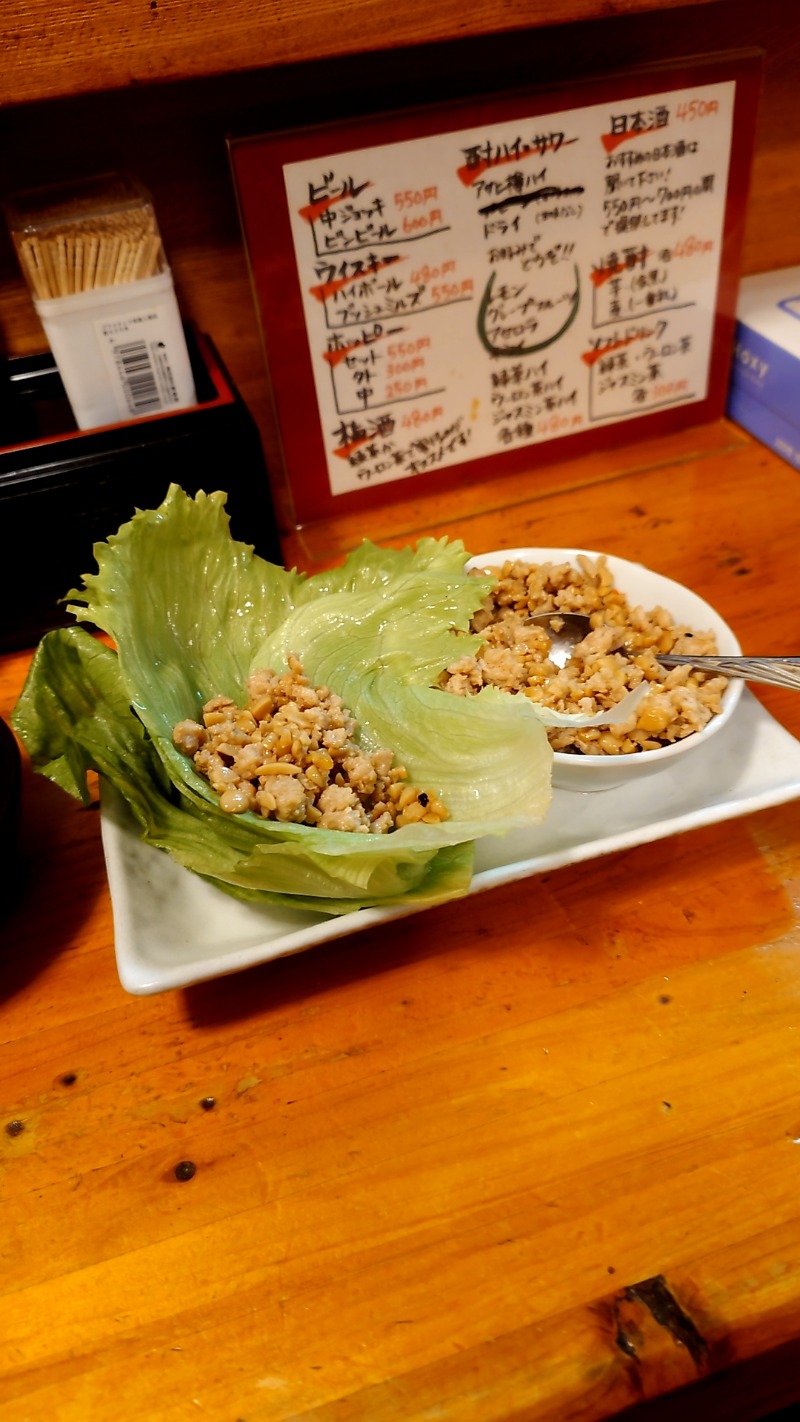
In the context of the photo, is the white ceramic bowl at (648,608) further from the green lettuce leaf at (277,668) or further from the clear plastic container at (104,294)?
the clear plastic container at (104,294)

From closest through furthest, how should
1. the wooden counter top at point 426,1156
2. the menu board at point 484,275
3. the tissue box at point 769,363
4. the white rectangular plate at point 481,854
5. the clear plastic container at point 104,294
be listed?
the wooden counter top at point 426,1156
the white rectangular plate at point 481,854
the clear plastic container at point 104,294
the menu board at point 484,275
the tissue box at point 769,363

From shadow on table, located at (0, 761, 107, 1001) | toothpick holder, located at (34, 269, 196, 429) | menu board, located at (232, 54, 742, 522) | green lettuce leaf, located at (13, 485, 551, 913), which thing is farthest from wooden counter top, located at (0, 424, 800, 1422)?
menu board, located at (232, 54, 742, 522)

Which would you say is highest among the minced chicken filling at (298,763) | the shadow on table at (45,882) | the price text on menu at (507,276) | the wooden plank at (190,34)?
the wooden plank at (190,34)

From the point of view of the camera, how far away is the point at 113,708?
3.47 feet

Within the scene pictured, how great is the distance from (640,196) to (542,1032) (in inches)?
47.3

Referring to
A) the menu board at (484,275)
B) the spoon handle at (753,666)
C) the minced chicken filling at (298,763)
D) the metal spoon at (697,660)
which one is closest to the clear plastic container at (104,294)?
the menu board at (484,275)

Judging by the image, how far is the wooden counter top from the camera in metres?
0.73

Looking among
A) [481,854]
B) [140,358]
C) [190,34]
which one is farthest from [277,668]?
[190,34]

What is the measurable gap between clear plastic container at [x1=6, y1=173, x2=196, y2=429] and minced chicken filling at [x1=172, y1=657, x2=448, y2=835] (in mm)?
470

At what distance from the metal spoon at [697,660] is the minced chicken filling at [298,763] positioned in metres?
0.30

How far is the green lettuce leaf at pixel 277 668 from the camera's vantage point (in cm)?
92

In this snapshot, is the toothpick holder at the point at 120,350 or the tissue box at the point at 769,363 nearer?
the toothpick holder at the point at 120,350

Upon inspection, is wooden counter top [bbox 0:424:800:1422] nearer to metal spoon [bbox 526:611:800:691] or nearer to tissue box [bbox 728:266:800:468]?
metal spoon [bbox 526:611:800:691]

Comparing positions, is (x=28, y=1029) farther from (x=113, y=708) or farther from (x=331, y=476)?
(x=331, y=476)
